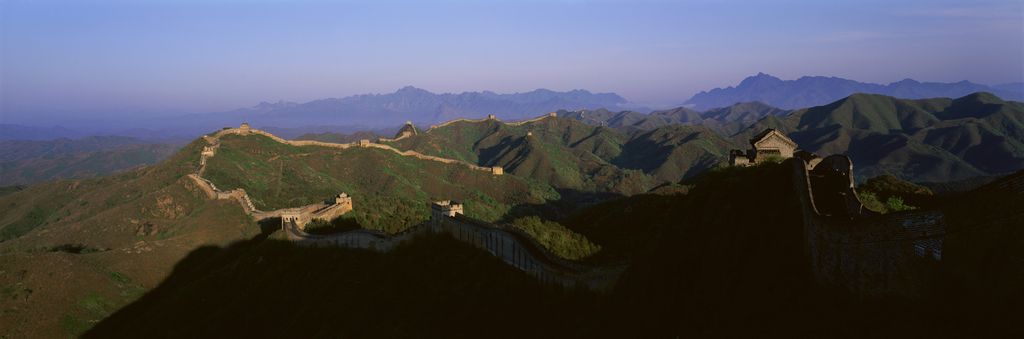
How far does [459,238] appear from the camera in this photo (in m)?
28.6

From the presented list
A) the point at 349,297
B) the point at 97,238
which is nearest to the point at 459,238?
the point at 349,297

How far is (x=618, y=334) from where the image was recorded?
46.6 feet

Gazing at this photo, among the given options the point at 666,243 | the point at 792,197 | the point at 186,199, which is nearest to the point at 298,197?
the point at 186,199

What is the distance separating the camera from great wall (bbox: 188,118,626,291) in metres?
19.8

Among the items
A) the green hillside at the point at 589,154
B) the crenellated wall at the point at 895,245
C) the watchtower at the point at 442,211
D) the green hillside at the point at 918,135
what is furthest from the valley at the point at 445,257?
the green hillside at the point at 918,135

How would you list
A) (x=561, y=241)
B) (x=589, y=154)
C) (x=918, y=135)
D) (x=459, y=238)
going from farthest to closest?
(x=589, y=154) → (x=918, y=135) → (x=459, y=238) → (x=561, y=241)

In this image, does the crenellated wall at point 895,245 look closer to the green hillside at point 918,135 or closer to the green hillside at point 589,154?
the green hillside at point 918,135

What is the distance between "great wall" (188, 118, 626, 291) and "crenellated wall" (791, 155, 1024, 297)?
27.3ft

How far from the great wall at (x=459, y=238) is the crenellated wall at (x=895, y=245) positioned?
8336mm

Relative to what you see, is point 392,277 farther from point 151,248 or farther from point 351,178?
point 351,178

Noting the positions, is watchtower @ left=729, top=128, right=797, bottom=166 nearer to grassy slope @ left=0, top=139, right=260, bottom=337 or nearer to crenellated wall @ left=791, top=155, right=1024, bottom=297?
crenellated wall @ left=791, top=155, right=1024, bottom=297

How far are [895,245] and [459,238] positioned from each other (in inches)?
882

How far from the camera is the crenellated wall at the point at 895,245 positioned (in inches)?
282

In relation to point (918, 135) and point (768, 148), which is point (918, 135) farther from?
point (768, 148)
